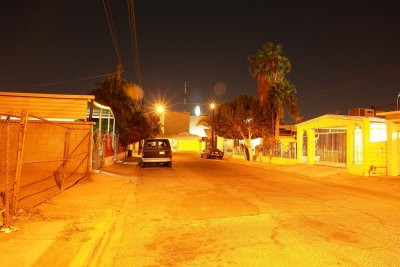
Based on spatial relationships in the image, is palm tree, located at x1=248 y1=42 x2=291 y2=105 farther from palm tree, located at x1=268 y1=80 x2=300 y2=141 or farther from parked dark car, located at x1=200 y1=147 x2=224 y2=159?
parked dark car, located at x1=200 y1=147 x2=224 y2=159

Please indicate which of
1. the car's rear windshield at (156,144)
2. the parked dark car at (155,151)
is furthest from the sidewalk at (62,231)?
the car's rear windshield at (156,144)

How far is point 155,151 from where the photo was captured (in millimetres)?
26578

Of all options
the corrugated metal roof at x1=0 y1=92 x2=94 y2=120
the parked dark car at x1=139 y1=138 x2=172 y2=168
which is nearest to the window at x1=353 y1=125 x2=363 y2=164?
the parked dark car at x1=139 y1=138 x2=172 y2=168

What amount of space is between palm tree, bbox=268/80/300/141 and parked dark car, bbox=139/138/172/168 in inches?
663

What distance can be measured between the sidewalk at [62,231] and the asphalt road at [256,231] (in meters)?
0.38

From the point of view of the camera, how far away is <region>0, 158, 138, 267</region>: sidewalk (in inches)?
220

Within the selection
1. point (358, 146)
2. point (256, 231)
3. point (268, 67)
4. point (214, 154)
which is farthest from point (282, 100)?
point (256, 231)

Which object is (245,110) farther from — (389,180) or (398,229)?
(398,229)

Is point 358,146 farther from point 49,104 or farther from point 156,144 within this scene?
point 49,104

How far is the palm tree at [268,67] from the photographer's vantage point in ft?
135

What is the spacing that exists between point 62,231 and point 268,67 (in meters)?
36.6

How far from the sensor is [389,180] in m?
18.5

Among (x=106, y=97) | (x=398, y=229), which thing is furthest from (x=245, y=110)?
(x=398, y=229)

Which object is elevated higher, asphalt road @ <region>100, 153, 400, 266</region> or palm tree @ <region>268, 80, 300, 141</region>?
palm tree @ <region>268, 80, 300, 141</region>
